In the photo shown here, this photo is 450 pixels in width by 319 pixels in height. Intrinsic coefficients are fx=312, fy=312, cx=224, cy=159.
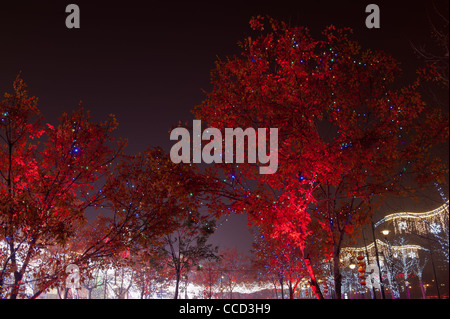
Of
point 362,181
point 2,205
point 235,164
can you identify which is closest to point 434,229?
point 362,181

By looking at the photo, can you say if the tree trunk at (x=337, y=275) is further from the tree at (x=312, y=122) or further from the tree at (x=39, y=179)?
the tree at (x=39, y=179)

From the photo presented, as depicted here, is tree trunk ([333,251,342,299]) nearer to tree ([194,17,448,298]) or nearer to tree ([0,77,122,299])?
tree ([194,17,448,298])

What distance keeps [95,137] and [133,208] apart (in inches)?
118

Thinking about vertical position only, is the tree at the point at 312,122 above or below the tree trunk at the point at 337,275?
above

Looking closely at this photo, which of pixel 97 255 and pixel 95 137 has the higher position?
pixel 95 137

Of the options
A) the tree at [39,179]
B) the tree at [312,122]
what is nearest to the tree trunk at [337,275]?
the tree at [312,122]

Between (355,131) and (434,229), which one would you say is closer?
(355,131)

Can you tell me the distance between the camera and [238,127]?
10992mm

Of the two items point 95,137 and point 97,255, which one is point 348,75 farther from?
point 97,255

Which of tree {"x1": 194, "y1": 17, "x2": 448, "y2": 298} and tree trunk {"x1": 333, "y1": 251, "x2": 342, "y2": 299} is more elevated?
tree {"x1": 194, "y1": 17, "x2": 448, "y2": 298}

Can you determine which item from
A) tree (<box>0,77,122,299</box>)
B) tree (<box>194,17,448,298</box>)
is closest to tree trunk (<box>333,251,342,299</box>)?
tree (<box>194,17,448,298</box>)

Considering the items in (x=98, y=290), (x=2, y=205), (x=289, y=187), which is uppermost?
(x=289, y=187)
